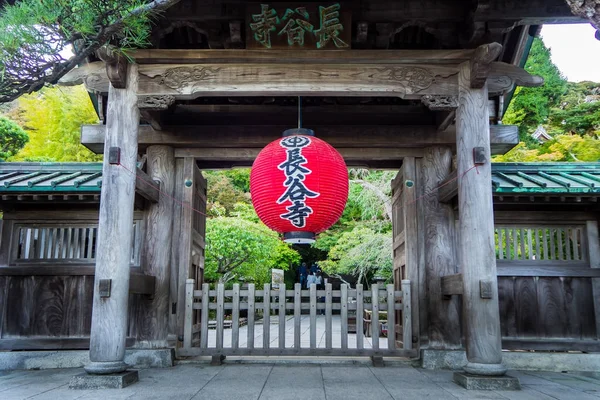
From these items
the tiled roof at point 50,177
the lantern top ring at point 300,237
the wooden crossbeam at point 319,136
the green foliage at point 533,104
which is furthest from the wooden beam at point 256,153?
the green foliage at point 533,104

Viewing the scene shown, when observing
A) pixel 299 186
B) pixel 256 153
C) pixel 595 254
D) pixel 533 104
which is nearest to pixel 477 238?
pixel 299 186

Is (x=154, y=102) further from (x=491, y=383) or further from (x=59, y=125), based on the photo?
(x=59, y=125)

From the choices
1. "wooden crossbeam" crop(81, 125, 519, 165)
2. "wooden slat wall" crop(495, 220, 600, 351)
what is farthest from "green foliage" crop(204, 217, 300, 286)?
"wooden slat wall" crop(495, 220, 600, 351)

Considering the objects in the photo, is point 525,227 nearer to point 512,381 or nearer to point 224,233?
point 512,381

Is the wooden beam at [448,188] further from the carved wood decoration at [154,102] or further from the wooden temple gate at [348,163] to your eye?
the carved wood decoration at [154,102]

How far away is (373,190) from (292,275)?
10.6 meters

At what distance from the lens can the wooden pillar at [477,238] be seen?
5586mm

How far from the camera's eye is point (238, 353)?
7.38 metres

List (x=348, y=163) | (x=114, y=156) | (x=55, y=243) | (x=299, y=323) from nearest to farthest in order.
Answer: (x=114, y=156)
(x=299, y=323)
(x=55, y=243)
(x=348, y=163)

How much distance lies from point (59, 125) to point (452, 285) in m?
23.9

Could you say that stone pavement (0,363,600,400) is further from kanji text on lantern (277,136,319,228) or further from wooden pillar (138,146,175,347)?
kanji text on lantern (277,136,319,228)

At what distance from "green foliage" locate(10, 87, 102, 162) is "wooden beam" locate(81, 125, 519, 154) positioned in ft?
56.2

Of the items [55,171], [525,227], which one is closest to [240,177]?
[55,171]

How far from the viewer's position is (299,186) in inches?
225
